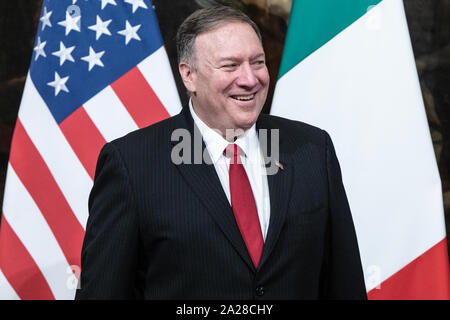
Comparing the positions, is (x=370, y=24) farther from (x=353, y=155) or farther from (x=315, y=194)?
(x=315, y=194)

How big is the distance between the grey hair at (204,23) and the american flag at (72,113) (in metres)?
0.82

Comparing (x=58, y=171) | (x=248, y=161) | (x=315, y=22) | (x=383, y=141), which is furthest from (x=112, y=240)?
(x=315, y=22)

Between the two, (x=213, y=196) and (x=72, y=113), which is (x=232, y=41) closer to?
(x=213, y=196)

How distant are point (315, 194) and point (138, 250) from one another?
1.52 ft

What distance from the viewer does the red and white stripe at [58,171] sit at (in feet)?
7.68

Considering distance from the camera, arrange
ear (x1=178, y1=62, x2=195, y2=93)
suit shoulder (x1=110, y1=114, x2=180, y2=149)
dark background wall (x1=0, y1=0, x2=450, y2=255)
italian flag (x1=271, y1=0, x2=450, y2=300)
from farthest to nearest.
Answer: dark background wall (x1=0, y1=0, x2=450, y2=255), italian flag (x1=271, y1=0, x2=450, y2=300), ear (x1=178, y1=62, x2=195, y2=93), suit shoulder (x1=110, y1=114, x2=180, y2=149)

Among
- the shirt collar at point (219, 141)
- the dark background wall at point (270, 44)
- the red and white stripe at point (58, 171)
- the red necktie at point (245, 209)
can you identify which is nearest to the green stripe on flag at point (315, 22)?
the dark background wall at point (270, 44)

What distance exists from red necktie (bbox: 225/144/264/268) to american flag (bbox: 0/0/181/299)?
3.23 feet

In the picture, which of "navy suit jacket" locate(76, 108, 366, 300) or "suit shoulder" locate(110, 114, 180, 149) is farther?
"suit shoulder" locate(110, 114, 180, 149)

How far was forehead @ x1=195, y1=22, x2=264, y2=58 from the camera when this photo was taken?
1380 millimetres

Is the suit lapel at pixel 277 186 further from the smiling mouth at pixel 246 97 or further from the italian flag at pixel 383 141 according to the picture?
the italian flag at pixel 383 141

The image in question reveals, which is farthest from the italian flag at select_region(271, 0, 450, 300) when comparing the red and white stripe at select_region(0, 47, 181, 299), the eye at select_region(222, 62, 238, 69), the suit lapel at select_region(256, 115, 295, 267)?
the eye at select_region(222, 62, 238, 69)

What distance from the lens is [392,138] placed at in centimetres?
216

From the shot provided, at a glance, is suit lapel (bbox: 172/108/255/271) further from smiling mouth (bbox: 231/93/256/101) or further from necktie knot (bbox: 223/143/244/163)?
smiling mouth (bbox: 231/93/256/101)
